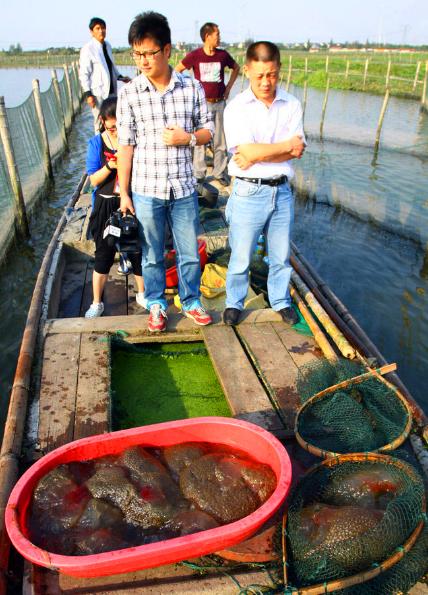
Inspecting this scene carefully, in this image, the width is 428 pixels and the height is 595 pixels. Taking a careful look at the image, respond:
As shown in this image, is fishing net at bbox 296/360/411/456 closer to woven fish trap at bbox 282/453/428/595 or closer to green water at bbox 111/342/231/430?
woven fish trap at bbox 282/453/428/595

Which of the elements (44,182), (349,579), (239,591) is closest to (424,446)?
(349,579)

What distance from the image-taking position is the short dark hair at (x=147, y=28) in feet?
9.63

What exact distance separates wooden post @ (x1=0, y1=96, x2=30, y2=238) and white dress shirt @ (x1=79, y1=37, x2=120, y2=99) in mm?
1350

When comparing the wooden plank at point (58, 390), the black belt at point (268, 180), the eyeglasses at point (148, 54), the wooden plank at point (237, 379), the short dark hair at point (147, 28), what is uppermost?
the short dark hair at point (147, 28)

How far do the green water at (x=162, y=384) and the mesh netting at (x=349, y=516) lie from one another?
104 centimetres

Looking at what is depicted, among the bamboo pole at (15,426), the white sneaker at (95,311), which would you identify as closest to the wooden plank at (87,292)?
the white sneaker at (95,311)

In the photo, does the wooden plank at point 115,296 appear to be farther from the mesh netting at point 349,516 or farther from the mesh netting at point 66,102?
the mesh netting at point 66,102

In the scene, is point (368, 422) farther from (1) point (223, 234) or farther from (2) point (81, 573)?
(1) point (223, 234)

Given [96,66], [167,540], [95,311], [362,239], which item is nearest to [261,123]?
[95,311]

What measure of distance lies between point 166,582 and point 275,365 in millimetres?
1781

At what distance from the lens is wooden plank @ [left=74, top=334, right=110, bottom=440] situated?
9.70 ft

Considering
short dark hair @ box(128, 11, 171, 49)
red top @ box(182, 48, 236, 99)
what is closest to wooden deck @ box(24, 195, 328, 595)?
short dark hair @ box(128, 11, 171, 49)

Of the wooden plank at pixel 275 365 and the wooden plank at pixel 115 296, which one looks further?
the wooden plank at pixel 115 296

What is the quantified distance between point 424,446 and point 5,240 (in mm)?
6604
